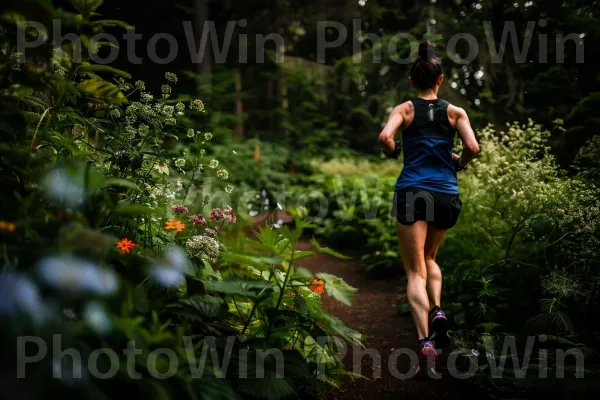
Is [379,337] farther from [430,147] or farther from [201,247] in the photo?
[201,247]

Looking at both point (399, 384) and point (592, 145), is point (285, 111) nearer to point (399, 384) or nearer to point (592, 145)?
point (592, 145)

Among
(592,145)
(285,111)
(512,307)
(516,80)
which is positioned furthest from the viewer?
(285,111)

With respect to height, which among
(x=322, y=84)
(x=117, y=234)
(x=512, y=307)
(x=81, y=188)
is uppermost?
(x=322, y=84)

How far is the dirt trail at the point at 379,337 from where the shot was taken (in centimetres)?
275

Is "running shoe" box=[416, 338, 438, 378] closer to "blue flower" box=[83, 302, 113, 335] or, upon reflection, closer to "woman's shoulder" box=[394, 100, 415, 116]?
"woman's shoulder" box=[394, 100, 415, 116]

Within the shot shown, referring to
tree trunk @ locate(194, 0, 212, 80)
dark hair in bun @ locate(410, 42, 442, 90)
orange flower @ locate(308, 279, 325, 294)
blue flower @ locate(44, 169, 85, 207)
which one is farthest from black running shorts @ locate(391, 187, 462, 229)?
tree trunk @ locate(194, 0, 212, 80)

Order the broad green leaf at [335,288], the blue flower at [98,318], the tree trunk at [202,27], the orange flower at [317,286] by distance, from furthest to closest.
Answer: the tree trunk at [202,27] → the orange flower at [317,286] → the broad green leaf at [335,288] → the blue flower at [98,318]

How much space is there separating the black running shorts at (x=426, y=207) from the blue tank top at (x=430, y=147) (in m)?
0.08

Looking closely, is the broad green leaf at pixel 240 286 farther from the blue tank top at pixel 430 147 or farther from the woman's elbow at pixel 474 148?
the woman's elbow at pixel 474 148

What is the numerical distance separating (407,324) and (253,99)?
1030 centimetres

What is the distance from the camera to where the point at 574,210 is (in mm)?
3188

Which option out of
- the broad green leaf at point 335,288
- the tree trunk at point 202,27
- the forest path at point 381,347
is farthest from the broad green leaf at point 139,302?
the tree trunk at point 202,27

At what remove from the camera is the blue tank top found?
3.23 metres

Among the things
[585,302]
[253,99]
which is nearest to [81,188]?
[585,302]
